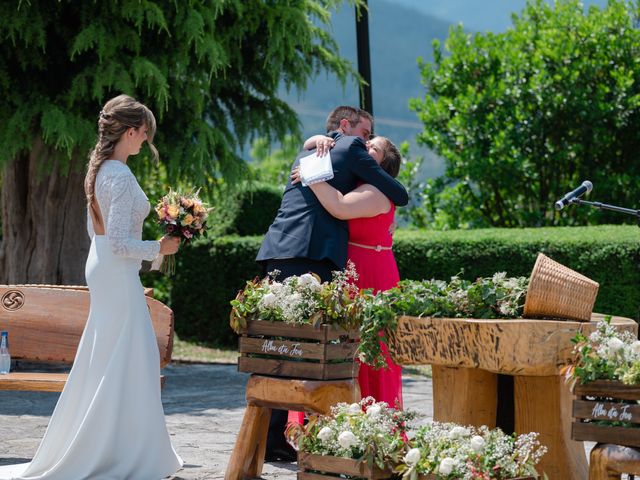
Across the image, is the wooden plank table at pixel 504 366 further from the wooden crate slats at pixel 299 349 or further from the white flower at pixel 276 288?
the white flower at pixel 276 288

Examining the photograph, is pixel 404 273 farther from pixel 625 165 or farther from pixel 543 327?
pixel 543 327

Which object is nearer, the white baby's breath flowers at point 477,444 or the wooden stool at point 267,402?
the white baby's breath flowers at point 477,444

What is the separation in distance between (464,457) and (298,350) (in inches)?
52.3

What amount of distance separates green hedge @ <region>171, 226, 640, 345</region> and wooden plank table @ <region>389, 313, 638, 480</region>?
3.51m

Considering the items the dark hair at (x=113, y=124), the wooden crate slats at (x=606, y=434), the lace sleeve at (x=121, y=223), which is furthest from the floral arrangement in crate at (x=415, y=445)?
the dark hair at (x=113, y=124)

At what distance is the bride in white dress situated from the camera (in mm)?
5402

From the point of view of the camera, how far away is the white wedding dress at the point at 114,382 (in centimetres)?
540

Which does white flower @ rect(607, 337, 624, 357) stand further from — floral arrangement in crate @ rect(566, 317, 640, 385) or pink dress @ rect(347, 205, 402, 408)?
pink dress @ rect(347, 205, 402, 408)

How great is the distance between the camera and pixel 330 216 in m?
6.10

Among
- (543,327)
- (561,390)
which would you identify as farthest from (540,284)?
(561,390)

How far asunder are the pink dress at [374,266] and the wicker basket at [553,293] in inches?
58.2

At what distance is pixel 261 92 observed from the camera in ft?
36.9

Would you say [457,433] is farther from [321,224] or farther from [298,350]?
[321,224]

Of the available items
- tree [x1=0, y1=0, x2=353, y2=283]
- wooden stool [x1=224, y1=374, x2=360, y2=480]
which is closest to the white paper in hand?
wooden stool [x1=224, y1=374, x2=360, y2=480]
